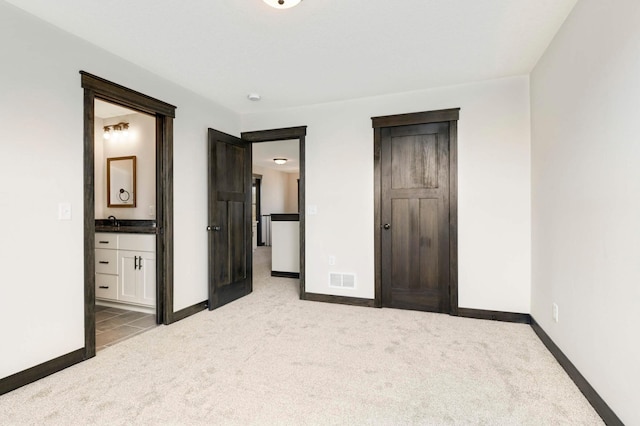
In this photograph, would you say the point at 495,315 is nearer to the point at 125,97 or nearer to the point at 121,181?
the point at 125,97

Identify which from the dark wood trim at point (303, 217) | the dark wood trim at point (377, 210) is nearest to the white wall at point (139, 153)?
the dark wood trim at point (303, 217)

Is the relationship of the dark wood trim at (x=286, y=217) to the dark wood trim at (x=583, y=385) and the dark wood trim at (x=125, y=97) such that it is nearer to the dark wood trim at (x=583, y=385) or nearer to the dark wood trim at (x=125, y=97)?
the dark wood trim at (x=125, y=97)

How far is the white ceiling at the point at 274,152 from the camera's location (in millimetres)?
6387

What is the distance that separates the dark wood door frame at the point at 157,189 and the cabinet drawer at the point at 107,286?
0.84 m

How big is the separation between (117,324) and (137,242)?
0.83 meters

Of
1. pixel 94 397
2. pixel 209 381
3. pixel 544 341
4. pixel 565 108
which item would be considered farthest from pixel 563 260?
pixel 94 397

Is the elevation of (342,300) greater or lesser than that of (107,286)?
lesser

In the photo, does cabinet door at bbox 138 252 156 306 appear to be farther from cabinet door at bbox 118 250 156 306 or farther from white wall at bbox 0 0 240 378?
white wall at bbox 0 0 240 378

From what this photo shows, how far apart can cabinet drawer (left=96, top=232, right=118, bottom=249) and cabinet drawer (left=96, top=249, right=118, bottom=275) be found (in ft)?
0.19

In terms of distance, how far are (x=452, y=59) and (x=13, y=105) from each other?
3211 mm

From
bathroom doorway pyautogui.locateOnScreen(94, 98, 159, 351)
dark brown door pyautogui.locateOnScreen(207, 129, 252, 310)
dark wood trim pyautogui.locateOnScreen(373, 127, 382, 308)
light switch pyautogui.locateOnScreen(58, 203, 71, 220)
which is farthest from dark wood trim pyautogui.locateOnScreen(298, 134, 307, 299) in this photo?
light switch pyautogui.locateOnScreen(58, 203, 71, 220)

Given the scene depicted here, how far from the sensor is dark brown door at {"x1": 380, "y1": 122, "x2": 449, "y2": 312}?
3441 millimetres

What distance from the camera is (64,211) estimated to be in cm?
230

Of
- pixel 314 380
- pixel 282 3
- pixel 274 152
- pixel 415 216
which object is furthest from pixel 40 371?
pixel 274 152
